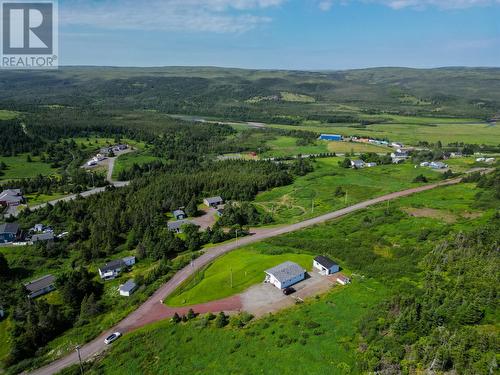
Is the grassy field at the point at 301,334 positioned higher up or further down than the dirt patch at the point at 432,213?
further down

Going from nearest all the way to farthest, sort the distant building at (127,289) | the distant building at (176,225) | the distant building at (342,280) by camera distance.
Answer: the distant building at (342,280) → the distant building at (127,289) → the distant building at (176,225)

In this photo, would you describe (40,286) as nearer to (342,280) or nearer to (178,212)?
(178,212)

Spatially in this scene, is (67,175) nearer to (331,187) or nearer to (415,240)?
(331,187)

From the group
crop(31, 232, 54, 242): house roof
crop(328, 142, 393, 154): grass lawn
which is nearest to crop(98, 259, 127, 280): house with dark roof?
crop(31, 232, 54, 242): house roof

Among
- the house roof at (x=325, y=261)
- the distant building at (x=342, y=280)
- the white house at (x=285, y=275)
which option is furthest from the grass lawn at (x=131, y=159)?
the distant building at (x=342, y=280)

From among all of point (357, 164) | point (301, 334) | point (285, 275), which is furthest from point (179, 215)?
point (357, 164)

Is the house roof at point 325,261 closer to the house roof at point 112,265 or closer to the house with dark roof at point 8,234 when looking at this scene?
the house roof at point 112,265
